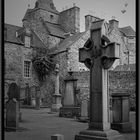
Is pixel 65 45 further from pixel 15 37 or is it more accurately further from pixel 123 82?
pixel 123 82

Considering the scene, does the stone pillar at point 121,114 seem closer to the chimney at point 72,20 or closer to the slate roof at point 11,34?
the slate roof at point 11,34

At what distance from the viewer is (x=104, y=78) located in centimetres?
616

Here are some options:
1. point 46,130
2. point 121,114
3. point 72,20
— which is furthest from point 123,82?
point 72,20

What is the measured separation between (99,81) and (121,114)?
2768mm

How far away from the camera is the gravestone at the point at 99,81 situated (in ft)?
19.6

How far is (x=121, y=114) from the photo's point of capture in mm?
8438

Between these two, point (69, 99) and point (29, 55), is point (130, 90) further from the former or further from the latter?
point (29, 55)

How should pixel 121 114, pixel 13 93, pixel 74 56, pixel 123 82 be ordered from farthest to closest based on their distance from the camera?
pixel 74 56
pixel 123 82
pixel 13 93
pixel 121 114

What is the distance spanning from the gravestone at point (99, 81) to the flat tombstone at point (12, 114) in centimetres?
304

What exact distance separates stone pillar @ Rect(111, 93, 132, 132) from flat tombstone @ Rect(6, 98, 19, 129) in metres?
3.24

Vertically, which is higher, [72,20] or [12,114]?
[72,20]

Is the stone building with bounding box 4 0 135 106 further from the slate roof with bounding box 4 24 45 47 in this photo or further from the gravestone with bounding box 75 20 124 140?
the gravestone with bounding box 75 20 124 140

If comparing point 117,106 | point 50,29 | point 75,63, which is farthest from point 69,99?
point 50,29

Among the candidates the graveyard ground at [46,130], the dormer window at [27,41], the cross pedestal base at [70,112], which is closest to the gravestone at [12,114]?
the graveyard ground at [46,130]
